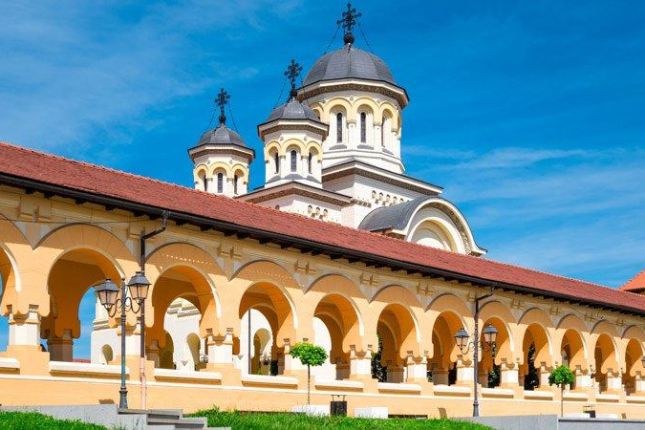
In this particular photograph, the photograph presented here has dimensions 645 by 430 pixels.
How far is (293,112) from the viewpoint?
173 ft

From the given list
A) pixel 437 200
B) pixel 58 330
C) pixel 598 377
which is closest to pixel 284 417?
pixel 58 330

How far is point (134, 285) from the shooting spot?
19969 millimetres

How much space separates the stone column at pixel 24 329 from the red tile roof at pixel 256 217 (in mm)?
2716

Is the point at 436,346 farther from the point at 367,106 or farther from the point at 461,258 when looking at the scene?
the point at 367,106

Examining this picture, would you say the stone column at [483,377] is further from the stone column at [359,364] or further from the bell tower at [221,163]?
the bell tower at [221,163]

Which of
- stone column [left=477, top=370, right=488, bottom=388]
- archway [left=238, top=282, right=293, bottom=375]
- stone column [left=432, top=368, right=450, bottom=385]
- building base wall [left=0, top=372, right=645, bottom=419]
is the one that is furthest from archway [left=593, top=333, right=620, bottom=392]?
archway [left=238, top=282, right=293, bottom=375]

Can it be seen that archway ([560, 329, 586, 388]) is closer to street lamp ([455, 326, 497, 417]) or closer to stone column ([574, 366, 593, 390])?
stone column ([574, 366, 593, 390])

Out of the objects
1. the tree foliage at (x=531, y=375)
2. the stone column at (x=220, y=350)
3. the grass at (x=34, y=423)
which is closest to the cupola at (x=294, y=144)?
the tree foliage at (x=531, y=375)

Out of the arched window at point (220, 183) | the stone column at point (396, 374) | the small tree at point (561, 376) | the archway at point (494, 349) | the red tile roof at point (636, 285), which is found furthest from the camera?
the arched window at point (220, 183)

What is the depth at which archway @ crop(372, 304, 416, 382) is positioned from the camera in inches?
1212

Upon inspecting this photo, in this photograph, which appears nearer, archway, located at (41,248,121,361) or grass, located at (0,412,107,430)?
grass, located at (0,412,107,430)

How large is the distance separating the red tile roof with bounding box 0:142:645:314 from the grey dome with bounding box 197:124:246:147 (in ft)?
83.3

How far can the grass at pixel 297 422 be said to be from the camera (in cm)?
1906

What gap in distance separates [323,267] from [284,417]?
27.3 feet
